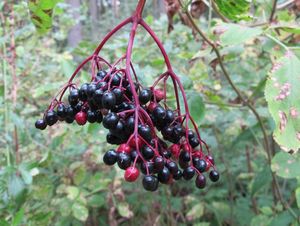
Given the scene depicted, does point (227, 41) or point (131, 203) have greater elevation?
point (227, 41)

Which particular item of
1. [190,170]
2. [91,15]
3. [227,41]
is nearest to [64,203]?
[227,41]

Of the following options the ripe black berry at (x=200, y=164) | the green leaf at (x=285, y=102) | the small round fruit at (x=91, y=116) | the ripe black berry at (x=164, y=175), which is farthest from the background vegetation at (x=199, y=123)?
the small round fruit at (x=91, y=116)

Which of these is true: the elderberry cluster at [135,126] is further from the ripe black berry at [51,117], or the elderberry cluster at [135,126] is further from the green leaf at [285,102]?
the green leaf at [285,102]

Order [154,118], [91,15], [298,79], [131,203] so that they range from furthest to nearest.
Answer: [91,15], [131,203], [298,79], [154,118]

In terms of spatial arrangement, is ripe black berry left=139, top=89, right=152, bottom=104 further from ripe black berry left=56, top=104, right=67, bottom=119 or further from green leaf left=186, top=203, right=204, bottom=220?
green leaf left=186, top=203, right=204, bottom=220

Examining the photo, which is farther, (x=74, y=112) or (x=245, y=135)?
(x=245, y=135)

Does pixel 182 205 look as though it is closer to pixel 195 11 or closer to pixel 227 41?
pixel 195 11

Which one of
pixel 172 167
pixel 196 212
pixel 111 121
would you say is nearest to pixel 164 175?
pixel 172 167
